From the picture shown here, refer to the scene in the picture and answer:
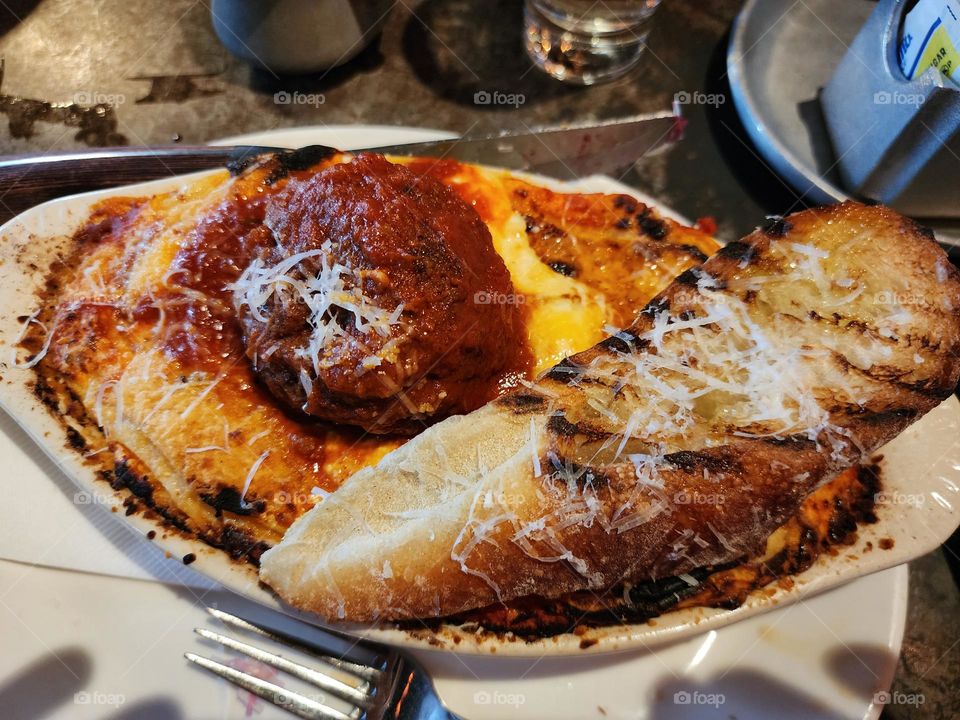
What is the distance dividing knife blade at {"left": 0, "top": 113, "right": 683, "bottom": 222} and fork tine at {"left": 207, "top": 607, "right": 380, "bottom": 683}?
5.23 feet

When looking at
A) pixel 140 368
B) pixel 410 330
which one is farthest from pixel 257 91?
pixel 410 330

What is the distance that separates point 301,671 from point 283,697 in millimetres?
87

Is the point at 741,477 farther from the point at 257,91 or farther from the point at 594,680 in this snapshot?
the point at 257,91

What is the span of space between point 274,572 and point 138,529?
1.64ft

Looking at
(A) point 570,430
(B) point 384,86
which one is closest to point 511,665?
(A) point 570,430

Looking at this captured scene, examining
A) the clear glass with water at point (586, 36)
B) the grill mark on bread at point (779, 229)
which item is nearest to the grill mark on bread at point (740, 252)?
the grill mark on bread at point (779, 229)

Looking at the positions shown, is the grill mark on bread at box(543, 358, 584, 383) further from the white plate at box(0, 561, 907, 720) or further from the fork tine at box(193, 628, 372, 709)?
the fork tine at box(193, 628, 372, 709)

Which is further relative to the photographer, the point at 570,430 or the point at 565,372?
the point at 565,372

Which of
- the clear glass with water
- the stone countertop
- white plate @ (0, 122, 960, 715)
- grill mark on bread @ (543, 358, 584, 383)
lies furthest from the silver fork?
the clear glass with water

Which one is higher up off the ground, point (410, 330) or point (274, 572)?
point (410, 330)

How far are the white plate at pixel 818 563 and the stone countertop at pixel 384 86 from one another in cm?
177

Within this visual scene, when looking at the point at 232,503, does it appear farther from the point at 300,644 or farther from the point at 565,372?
the point at 565,372

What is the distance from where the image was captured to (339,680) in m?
1.98

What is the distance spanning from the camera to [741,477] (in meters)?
1.63
